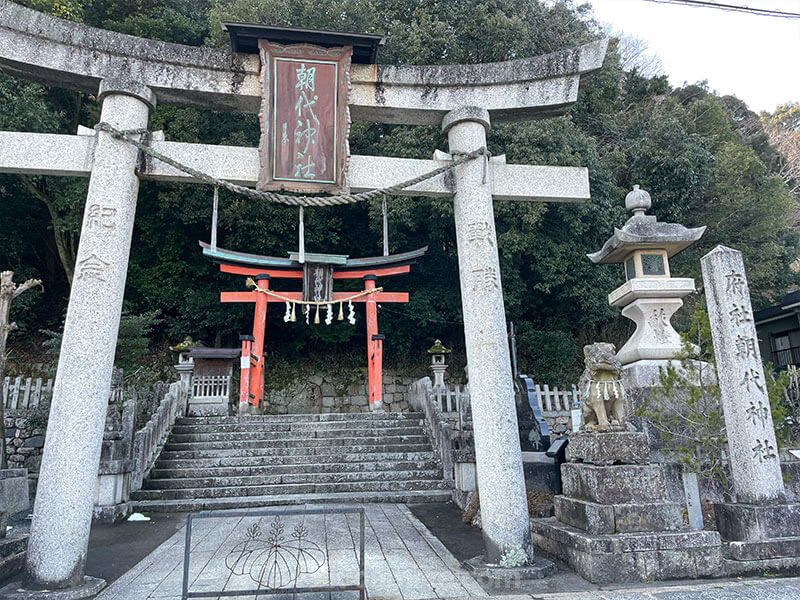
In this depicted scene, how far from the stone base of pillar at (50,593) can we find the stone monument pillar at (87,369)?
0.05 feet

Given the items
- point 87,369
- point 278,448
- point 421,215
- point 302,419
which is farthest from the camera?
point 421,215

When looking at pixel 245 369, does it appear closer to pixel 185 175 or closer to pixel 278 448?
pixel 278 448

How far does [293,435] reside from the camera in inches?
Answer: 441

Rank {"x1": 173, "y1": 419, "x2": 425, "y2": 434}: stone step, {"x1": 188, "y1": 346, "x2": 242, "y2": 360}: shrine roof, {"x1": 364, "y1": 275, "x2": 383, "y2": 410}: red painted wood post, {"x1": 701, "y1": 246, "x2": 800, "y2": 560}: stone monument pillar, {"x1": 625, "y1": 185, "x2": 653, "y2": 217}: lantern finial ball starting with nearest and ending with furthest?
1. {"x1": 701, "y1": 246, "x2": 800, "y2": 560}: stone monument pillar
2. {"x1": 625, "y1": 185, "x2": 653, "y2": 217}: lantern finial ball
3. {"x1": 173, "y1": 419, "x2": 425, "y2": 434}: stone step
4. {"x1": 364, "y1": 275, "x2": 383, "y2": 410}: red painted wood post
5. {"x1": 188, "y1": 346, "x2": 242, "y2": 360}: shrine roof

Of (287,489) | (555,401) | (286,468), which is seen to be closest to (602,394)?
(287,489)

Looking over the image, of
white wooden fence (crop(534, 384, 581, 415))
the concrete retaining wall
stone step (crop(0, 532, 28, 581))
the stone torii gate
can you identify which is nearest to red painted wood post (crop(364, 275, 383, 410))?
the concrete retaining wall

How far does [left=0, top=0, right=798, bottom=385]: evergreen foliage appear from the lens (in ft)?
54.2

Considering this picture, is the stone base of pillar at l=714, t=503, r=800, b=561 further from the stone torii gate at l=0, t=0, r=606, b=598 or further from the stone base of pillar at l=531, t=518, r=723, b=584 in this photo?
the stone torii gate at l=0, t=0, r=606, b=598

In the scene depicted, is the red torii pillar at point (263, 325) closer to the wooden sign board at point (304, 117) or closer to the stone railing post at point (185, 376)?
the stone railing post at point (185, 376)

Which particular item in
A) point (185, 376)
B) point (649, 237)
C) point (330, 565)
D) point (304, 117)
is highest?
point (304, 117)

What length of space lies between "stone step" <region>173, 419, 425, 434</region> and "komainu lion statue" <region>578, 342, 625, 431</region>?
6.89 metres

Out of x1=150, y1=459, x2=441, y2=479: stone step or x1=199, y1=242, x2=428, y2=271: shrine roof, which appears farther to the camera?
x1=199, y1=242, x2=428, y2=271: shrine roof

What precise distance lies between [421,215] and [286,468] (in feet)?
32.6

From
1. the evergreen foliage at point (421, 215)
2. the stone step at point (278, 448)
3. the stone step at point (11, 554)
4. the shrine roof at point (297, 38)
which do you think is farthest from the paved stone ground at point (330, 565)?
the evergreen foliage at point (421, 215)
